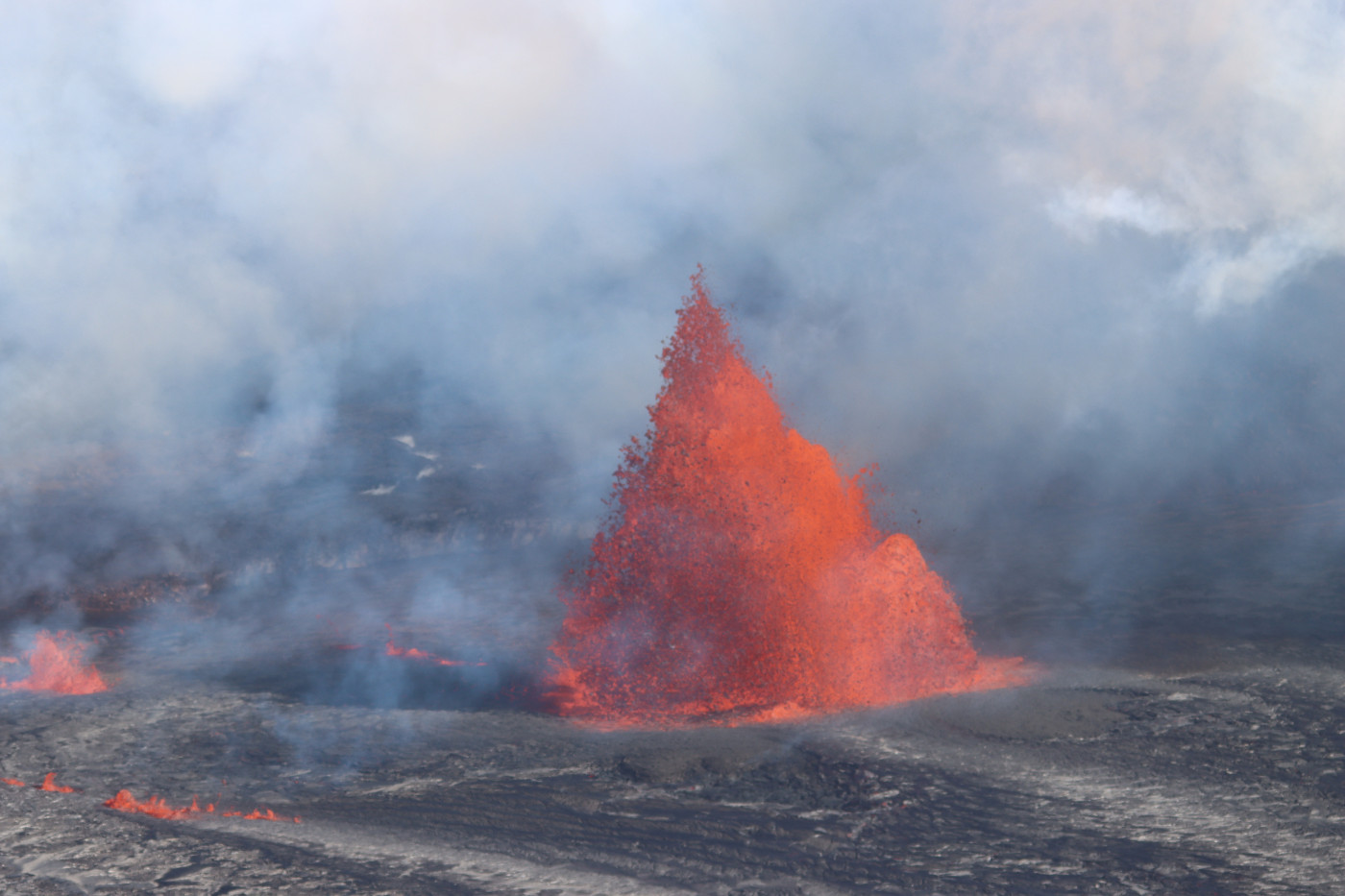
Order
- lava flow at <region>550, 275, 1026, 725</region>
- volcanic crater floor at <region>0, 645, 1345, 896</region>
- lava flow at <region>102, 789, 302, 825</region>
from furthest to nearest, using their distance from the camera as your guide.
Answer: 1. lava flow at <region>550, 275, 1026, 725</region>
2. lava flow at <region>102, 789, 302, 825</region>
3. volcanic crater floor at <region>0, 645, 1345, 896</region>

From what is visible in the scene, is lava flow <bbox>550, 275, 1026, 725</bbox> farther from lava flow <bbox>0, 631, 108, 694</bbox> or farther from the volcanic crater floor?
lava flow <bbox>0, 631, 108, 694</bbox>

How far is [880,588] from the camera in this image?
20.6 metres

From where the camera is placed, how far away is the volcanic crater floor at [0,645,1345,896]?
36.6 feet

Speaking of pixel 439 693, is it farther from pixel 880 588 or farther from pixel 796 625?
pixel 880 588

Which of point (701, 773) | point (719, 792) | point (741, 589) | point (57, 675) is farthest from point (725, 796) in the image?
point (57, 675)

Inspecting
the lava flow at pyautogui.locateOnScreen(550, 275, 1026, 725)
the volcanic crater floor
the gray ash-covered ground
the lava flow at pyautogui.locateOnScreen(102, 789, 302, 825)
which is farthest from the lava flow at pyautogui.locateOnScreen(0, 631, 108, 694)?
the lava flow at pyautogui.locateOnScreen(550, 275, 1026, 725)

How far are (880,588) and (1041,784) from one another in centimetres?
675

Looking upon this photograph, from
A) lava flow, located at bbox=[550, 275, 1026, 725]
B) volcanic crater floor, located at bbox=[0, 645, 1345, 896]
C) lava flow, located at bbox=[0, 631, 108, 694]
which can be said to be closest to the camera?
volcanic crater floor, located at bbox=[0, 645, 1345, 896]

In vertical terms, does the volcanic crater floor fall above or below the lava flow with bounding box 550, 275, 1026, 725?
below

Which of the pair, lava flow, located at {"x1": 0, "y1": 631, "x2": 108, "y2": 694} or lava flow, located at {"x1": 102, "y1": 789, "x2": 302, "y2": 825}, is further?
lava flow, located at {"x1": 0, "y1": 631, "x2": 108, "y2": 694}

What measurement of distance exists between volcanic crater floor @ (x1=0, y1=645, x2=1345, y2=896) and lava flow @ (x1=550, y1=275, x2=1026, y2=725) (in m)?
1.47

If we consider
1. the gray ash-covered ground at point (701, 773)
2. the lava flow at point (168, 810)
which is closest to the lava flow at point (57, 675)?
the gray ash-covered ground at point (701, 773)

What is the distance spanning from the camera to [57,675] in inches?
945

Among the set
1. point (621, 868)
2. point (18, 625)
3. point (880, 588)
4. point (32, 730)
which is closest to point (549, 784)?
point (621, 868)
